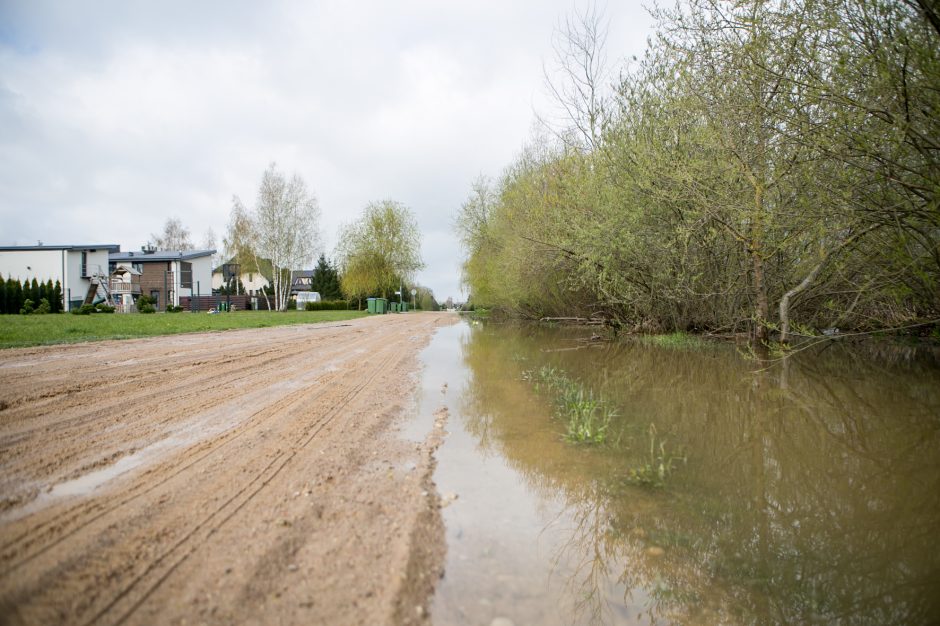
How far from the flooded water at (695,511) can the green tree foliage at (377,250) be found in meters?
43.4

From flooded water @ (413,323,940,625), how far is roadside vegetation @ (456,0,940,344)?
177cm

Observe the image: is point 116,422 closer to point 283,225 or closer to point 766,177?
point 766,177

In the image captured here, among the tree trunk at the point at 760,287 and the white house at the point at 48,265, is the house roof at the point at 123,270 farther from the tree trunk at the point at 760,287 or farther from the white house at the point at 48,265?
the tree trunk at the point at 760,287

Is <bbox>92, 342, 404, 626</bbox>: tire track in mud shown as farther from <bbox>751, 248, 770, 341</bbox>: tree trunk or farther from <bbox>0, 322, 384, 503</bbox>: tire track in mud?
<bbox>751, 248, 770, 341</bbox>: tree trunk

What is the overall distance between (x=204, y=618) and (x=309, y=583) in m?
0.40

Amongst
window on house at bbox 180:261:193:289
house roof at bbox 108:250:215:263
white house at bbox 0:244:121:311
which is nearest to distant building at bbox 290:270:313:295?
window on house at bbox 180:261:193:289

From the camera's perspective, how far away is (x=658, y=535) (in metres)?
2.81

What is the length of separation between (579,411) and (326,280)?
67.7m

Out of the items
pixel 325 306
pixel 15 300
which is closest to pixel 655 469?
pixel 15 300

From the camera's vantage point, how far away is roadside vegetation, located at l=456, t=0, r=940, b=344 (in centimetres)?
507

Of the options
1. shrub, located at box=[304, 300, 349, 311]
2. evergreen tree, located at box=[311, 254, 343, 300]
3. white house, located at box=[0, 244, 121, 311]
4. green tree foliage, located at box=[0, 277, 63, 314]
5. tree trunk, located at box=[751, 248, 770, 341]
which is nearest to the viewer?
tree trunk, located at box=[751, 248, 770, 341]

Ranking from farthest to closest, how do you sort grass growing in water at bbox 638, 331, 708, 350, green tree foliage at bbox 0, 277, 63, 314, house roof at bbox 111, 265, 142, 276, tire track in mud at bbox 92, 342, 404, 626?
house roof at bbox 111, 265, 142, 276 → green tree foliage at bbox 0, 277, 63, 314 → grass growing in water at bbox 638, 331, 708, 350 → tire track in mud at bbox 92, 342, 404, 626

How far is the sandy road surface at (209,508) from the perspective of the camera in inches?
75.2

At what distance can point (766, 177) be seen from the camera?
8508 millimetres
